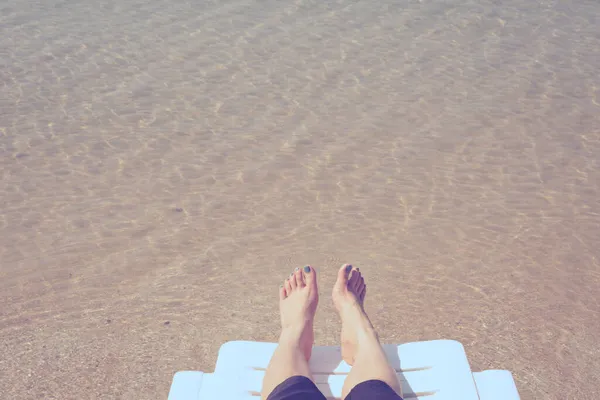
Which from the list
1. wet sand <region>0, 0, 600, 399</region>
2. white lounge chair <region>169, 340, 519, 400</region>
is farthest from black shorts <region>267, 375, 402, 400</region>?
wet sand <region>0, 0, 600, 399</region>

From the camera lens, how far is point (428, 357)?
2648 millimetres

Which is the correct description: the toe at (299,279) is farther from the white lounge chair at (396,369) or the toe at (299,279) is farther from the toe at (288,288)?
the white lounge chair at (396,369)

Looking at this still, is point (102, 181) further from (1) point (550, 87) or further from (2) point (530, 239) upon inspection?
(1) point (550, 87)

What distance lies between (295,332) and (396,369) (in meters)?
0.47

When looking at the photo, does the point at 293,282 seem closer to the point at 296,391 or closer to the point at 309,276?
the point at 309,276

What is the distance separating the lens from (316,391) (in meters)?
2.40

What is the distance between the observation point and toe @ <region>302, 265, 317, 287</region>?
3.30 m

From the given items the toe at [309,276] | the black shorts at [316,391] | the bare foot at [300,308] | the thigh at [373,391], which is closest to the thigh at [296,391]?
the black shorts at [316,391]

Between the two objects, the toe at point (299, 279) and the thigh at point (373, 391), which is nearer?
the thigh at point (373, 391)

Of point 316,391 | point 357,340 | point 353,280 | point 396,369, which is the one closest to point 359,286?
point 353,280

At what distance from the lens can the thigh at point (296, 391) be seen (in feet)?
7.72

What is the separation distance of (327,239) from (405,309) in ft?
2.50

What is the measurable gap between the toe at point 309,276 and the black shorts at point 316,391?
90cm

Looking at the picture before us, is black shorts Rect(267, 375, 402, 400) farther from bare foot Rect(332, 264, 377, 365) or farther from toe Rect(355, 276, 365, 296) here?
toe Rect(355, 276, 365, 296)
